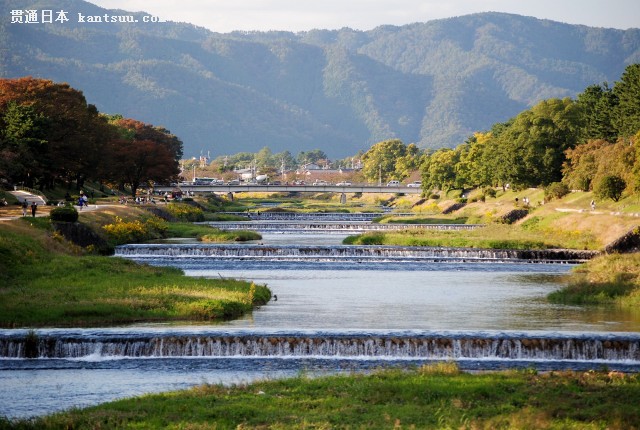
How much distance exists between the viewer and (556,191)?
138 meters

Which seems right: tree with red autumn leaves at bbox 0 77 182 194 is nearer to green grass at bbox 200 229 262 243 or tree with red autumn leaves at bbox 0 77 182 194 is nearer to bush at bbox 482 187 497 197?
green grass at bbox 200 229 262 243

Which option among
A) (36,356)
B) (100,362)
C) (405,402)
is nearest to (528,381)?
(405,402)

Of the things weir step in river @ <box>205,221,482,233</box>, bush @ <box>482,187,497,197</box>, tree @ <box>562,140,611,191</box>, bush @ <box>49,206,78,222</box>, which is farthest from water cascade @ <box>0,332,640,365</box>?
bush @ <box>482,187,497,197</box>

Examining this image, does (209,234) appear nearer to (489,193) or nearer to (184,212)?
(184,212)

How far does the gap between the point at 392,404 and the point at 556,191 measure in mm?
113502

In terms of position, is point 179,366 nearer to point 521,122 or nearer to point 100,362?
point 100,362

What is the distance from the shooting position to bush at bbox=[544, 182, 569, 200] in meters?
137

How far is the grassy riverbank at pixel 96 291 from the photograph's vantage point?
47.0 m

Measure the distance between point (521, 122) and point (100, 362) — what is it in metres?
138

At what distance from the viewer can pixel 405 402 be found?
28750 mm

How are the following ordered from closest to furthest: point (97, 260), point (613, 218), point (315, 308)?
point (315, 308)
point (97, 260)
point (613, 218)

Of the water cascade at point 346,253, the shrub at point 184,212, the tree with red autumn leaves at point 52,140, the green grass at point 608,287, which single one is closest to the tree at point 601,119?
the shrub at point 184,212

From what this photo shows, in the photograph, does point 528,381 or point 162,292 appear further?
point 162,292

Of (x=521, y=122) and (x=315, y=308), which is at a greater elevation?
(x=521, y=122)
